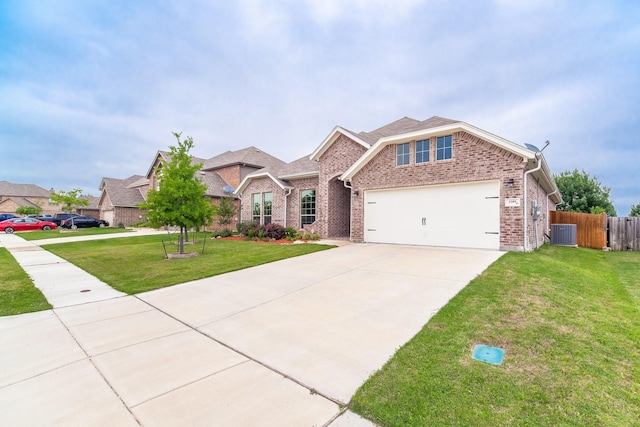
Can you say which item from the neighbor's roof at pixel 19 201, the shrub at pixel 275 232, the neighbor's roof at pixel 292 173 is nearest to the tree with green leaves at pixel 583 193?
the neighbor's roof at pixel 292 173

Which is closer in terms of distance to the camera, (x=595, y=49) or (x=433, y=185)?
(x=433, y=185)

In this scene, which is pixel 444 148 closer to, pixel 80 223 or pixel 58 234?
pixel 58 234

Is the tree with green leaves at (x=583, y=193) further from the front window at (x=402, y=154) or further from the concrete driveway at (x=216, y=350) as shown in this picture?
the concrete driveway at (x=216, y=350)

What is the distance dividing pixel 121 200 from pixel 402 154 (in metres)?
35.2

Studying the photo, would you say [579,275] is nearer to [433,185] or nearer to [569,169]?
[433,185]

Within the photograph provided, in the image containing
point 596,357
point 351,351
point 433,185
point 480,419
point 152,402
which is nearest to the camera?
point 480,419

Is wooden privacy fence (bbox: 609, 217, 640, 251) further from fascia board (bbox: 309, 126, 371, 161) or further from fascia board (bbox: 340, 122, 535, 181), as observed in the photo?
fascia board (bbox: 309, 126, 371, 161)

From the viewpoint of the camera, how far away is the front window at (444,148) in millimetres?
11051

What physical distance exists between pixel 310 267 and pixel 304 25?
1193 cm

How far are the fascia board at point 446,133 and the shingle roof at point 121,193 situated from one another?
3093 cm

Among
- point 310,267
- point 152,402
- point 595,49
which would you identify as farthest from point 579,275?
point 595,49

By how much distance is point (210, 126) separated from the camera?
95.2ft

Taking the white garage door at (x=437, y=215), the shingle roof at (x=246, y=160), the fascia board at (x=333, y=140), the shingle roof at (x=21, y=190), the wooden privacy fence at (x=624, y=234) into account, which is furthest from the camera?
the shingle roof at (x=21, y=190)

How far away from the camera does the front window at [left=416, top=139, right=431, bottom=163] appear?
1164 cm
